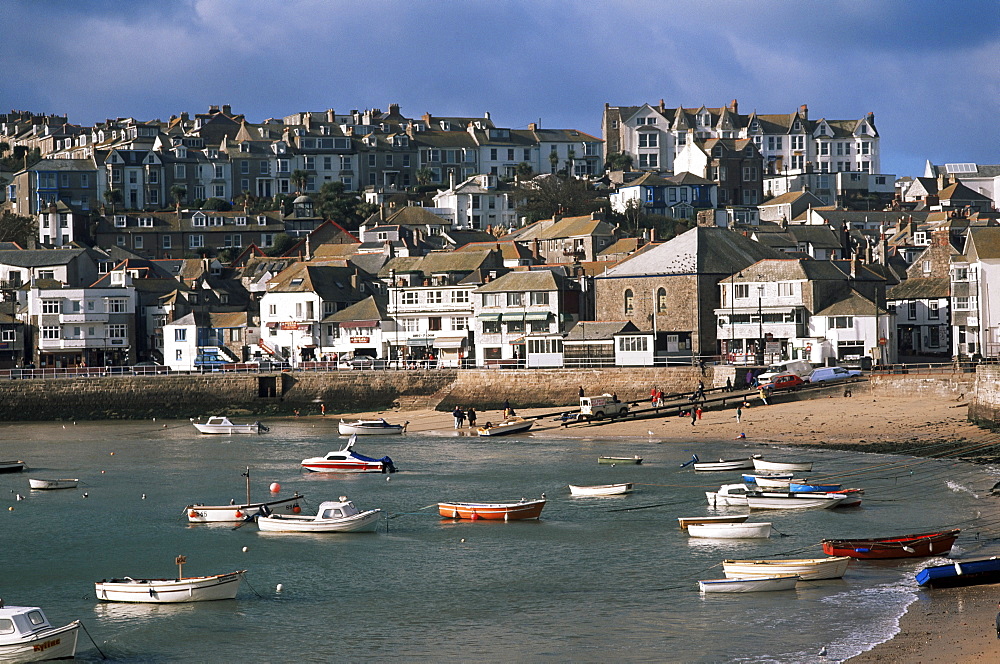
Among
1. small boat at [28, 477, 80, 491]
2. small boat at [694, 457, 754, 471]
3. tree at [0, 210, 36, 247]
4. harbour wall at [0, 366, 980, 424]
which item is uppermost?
tree at [0, 210, 36, 247]

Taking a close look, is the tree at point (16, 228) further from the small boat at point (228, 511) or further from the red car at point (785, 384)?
the small boat at point (228, 511)

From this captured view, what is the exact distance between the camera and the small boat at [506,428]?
6378 cm

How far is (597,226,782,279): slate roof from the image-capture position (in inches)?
3105

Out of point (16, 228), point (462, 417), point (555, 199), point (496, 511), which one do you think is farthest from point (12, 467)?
point (555, 199)

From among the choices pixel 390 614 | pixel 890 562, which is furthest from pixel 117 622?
pixel 890 562

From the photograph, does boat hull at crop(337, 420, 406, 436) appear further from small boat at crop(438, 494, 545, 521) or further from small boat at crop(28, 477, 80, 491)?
small boat at crop(438, 494, 545, 521)

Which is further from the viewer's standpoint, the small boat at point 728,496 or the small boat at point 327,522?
the small boat at point 728,496

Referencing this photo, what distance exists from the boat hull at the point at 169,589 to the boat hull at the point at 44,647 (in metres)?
4.41

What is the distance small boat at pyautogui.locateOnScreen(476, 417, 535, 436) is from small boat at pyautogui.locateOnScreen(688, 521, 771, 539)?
90.2 feet

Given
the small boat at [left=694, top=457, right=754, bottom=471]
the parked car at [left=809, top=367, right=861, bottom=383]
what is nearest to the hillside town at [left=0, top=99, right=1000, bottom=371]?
the parked car at [left=809, top=367, right=861, bottom=383]

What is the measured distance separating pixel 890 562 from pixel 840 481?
39.7 ft

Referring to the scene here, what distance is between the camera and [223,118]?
163 metres

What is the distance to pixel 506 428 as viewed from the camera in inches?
2510

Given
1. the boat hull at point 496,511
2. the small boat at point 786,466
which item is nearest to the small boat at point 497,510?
the boat hull at point 496,511
